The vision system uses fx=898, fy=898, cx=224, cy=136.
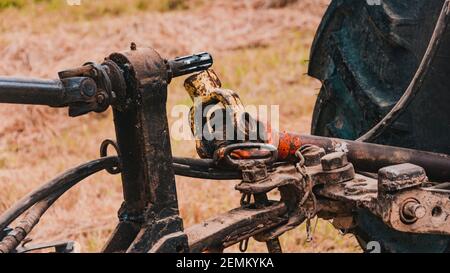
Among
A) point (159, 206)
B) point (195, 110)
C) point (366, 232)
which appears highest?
point (195, 110)

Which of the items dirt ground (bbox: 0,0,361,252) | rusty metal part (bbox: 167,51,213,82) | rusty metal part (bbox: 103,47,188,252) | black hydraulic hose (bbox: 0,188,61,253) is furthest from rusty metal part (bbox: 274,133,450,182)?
dirt ground (bbox: 0,0,361,252)

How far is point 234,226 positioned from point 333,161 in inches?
13.3

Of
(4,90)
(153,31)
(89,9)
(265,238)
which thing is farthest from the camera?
(89,9)

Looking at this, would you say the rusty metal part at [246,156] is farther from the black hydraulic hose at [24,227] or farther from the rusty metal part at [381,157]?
the black hydraulic hose at [24,227]

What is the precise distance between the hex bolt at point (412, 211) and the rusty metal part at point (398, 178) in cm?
5

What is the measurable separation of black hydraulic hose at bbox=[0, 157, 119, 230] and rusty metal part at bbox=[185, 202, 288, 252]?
0.89 feet

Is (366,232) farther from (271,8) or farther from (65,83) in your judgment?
(271,8)

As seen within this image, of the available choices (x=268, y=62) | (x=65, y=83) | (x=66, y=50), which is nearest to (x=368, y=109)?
(x=65, y=83)

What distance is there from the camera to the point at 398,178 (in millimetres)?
2238

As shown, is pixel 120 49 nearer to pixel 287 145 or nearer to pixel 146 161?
pixel 287 145

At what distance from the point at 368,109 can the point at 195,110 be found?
0.77m

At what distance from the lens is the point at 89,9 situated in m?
7.31

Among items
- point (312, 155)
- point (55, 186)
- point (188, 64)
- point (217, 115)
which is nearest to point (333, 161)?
point (312, 155)
